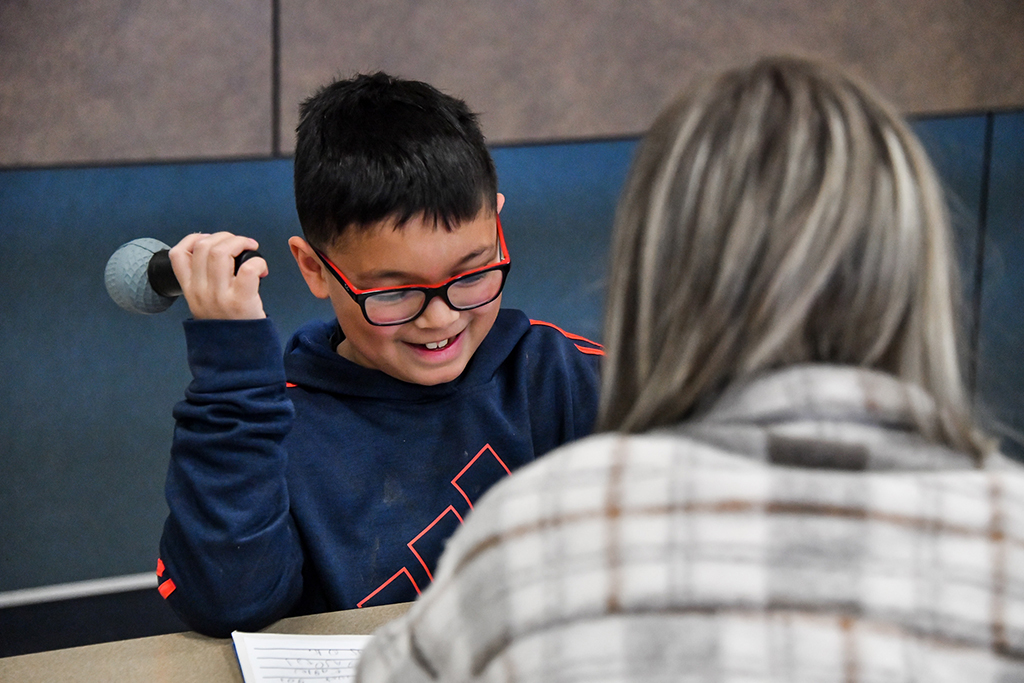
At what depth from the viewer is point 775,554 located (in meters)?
0.48

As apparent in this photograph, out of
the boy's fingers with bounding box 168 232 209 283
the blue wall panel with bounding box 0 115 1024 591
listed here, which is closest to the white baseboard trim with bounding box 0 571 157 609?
the blue wall panel with bounding box 0 115 1024 591

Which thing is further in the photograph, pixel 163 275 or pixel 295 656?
pixel 163 275

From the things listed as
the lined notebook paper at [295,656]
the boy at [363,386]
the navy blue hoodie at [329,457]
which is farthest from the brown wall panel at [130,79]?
the lined notebook paper at [295,656]

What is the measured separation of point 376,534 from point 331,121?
48 centimetres

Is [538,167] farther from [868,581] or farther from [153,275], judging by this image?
[868,581]

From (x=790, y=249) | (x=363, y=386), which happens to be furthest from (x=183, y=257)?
(x=790, y=249)

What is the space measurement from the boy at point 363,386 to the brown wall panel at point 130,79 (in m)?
0.43

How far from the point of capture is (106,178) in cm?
162

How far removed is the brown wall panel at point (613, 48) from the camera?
1.63 meters

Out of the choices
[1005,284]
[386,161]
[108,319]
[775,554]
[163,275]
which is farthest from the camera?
[1005,284]

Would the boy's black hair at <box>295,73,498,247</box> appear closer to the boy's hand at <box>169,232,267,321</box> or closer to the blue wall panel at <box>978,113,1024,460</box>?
the boy's hand at <box>169,232,267,321</box>

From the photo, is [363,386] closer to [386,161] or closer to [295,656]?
[386,161]

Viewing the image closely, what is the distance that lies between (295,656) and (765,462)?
1.74 feet

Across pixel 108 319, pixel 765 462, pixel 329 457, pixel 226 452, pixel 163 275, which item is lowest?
pixel 108 319
